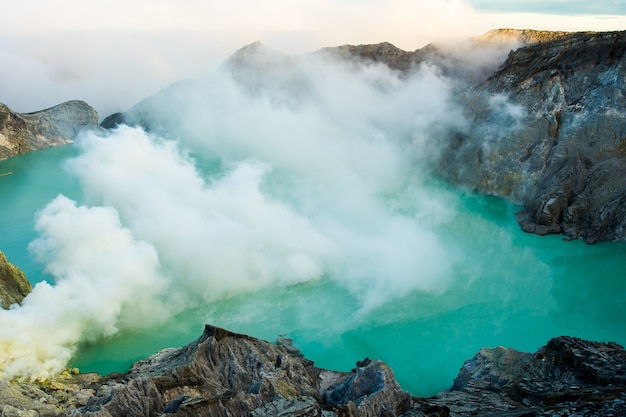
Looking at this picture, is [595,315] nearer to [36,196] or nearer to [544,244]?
[544,244]

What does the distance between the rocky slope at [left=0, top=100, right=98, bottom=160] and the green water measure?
74719mm

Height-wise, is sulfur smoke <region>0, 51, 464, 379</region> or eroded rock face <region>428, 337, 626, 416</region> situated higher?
sulfur smoke <region>0, 51, 464, 379</region>

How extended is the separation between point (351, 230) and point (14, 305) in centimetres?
2638

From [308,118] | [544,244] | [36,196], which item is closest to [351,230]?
[544,244]

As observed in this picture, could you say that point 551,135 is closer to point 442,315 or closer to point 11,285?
point 442,315

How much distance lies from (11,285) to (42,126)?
9753cm

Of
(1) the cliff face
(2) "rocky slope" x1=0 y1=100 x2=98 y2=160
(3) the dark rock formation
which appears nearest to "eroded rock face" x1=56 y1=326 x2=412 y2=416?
(3) the dark rock formation

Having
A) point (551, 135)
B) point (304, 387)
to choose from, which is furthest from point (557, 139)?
point (304, 387)

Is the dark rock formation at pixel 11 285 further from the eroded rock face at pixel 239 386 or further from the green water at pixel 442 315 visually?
the eroded rock face at pixel 239 386

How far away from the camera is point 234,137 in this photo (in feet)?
253

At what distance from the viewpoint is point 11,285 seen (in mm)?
32031

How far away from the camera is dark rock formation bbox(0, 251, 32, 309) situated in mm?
31234

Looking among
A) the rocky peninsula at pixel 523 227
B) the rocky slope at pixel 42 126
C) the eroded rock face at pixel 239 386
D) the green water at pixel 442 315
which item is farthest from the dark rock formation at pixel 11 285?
the rocky slope at pixel 42 126

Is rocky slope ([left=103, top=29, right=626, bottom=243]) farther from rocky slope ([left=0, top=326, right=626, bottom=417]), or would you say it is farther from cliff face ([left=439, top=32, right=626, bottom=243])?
rocky slope ([left=0, top=326, right=626, bottom=417])
